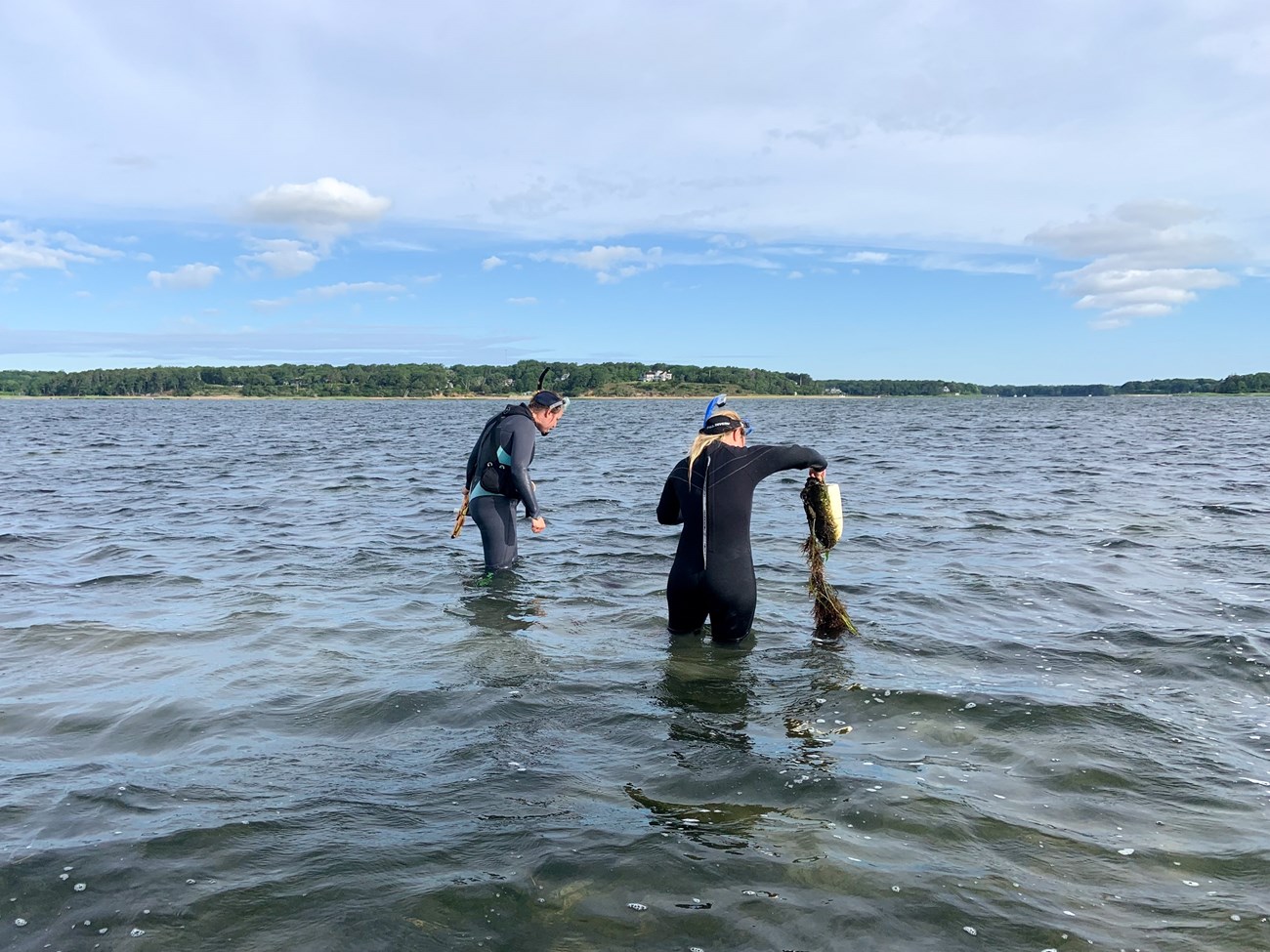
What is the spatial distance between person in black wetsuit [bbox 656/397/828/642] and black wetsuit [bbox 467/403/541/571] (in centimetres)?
296

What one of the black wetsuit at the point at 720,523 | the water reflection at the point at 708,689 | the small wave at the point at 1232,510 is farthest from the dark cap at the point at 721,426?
the small wave at the point at 1232,510

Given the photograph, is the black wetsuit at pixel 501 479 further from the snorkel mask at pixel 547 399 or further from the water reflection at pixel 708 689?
the water reflection at pixel 708 689

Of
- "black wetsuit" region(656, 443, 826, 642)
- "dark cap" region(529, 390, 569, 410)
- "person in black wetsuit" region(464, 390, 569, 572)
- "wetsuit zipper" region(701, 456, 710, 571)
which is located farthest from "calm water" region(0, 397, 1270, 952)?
"dark cap" region(529, 390, 569, 410)

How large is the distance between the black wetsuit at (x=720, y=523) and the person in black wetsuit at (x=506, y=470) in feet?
8.63

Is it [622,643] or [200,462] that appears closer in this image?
[622,643]

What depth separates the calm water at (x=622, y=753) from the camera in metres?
4.21

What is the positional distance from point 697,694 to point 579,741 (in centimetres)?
133

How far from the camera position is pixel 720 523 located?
7520 mm

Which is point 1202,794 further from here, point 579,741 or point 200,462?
point 200,462

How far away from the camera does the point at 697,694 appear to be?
727 cm

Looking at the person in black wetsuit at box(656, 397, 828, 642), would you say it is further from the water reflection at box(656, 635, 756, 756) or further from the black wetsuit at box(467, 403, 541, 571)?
the black wetsuit at box(467, 403, 541, 571)

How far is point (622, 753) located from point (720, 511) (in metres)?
2.31

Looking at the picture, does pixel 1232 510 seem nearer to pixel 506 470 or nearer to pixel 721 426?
pixel 721 426

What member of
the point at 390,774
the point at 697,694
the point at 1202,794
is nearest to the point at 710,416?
the point at 697,694
